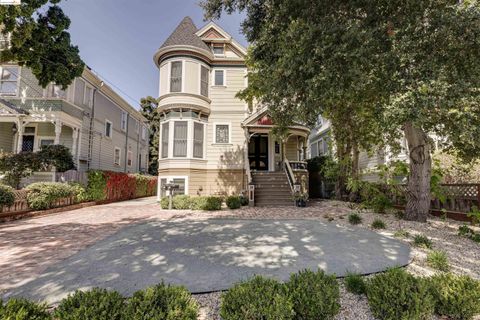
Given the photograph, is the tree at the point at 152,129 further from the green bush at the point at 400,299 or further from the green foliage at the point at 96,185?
the green bush at the point at 400,299

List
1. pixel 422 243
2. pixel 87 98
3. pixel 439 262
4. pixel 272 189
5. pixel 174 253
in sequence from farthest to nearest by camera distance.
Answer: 1. pixel 87 98
2. pixel 272 189
3. pixel 422 243
4. pixel 174 253
5. pixel 439 262

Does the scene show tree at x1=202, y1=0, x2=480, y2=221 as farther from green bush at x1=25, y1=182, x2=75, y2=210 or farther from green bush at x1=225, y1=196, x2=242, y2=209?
green bush at x1=25, y1=182, x2=75, y2=210

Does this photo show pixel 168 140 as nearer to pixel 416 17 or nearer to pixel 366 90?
pixel 366 90

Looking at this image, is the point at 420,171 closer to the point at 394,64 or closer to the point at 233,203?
the point at 394,64

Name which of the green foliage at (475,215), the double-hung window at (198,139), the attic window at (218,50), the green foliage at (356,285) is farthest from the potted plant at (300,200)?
the attic window at (218,50)

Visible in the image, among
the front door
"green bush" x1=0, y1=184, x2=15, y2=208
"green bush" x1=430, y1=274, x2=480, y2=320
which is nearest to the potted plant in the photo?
the front door

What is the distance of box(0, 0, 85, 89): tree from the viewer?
25.4 feet

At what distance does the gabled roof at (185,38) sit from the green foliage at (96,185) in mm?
8264

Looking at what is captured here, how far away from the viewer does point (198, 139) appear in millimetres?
14594

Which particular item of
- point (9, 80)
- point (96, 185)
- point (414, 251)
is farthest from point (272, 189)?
point (9, 80)

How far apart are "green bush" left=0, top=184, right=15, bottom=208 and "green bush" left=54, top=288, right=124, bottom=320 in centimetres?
836

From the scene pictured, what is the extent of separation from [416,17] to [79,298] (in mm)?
8372

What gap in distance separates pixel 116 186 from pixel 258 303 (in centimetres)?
1532

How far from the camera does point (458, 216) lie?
27.1 ft
